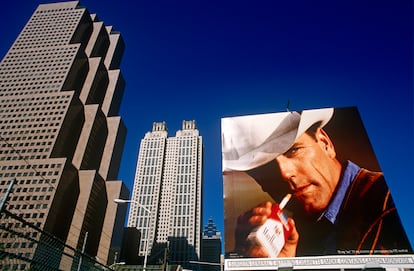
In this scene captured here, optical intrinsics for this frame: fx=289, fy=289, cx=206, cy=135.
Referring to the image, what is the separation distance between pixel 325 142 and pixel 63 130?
96233 millimetres

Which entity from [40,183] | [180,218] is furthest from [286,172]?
[180,218]

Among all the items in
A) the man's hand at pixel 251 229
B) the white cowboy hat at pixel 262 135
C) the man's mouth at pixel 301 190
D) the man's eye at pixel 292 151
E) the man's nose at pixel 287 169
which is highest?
the white cowboy hat at pixel 262 135

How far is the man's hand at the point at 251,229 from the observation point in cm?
2106

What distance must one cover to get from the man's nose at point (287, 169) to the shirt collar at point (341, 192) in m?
3.07

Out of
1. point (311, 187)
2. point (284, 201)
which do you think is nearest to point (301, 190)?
point (311, 187)

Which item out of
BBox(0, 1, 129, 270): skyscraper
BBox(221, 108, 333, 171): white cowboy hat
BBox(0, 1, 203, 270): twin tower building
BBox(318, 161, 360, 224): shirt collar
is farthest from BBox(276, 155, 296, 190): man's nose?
BBox(0, 1, 129, 270): skyscraper

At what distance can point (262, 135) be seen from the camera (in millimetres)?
26031

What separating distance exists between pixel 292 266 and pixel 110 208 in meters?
84.9

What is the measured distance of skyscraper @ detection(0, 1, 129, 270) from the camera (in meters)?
85.4

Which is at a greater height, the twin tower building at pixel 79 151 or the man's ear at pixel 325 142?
the twin tower building at pixel 79 151

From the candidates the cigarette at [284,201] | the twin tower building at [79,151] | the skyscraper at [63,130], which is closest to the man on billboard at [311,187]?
the cigarette at [284,201]

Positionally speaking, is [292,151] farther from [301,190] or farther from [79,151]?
[79,151]

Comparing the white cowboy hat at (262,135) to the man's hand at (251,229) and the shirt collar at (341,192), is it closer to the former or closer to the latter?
the man's hand at (251,229)

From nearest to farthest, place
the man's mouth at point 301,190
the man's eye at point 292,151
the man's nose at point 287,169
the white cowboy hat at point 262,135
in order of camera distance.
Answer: the man's mouth at point 301,190, the man's nose at point 287,169, the man's eye at point 292,151, the white cowboy hat at point 262,135
